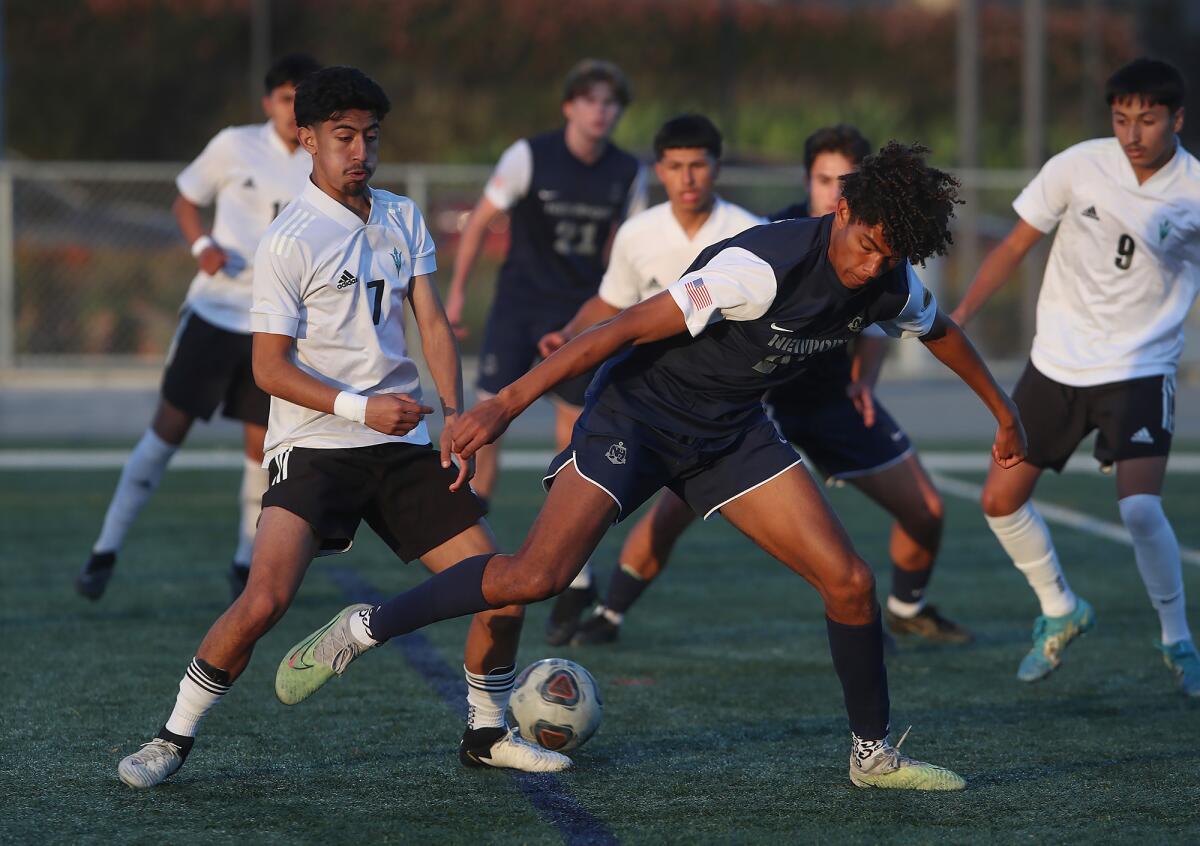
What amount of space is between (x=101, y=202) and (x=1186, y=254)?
14189mm

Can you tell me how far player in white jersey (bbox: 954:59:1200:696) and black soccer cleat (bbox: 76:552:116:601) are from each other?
350 cm

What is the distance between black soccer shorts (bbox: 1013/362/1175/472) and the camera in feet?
18.5

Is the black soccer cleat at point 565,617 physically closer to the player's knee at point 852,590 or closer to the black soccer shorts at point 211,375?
the black soccer shorts at point 211,375

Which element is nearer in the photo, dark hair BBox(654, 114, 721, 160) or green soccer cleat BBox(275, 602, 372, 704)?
green soccer cleat BBox(275, 602, 372, 704)

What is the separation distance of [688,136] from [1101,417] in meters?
1.75

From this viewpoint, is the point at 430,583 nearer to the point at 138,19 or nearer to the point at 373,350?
the point at 373,350

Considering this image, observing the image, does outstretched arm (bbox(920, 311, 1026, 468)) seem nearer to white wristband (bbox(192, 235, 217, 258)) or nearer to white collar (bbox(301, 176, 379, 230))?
white collar (bbox(301, 176, 379, 230))

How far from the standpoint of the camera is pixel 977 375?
464cm

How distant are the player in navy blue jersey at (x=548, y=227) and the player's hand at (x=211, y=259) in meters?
1.19

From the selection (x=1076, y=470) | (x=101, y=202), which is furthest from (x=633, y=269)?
(x=101, y=202)

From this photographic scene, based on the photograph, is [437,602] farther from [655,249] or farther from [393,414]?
[655,249]

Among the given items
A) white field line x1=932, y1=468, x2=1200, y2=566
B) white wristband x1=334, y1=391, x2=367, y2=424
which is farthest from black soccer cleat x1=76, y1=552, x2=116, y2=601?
white field line x1=932, y1=468, x2=1200, y2=566

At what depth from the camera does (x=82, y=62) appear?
2981 cm

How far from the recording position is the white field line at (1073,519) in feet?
27.7
